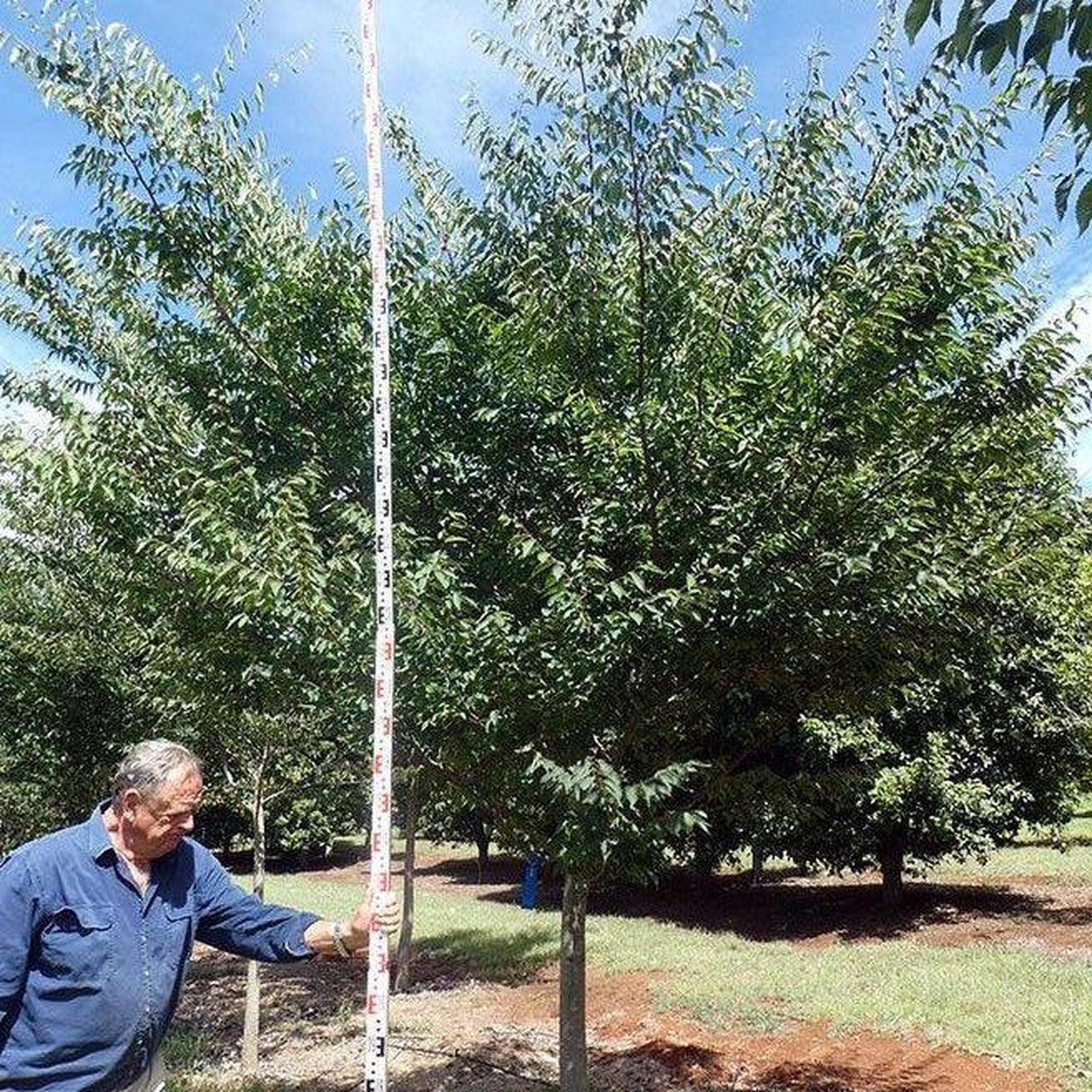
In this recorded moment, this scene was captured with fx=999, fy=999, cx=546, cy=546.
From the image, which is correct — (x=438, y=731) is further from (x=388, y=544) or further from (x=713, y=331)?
(x=713, y=331)

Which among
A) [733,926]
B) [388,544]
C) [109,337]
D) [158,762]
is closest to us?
[158,762]

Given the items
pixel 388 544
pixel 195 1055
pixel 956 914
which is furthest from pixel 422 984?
pixel 388 544

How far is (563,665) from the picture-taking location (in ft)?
16.0

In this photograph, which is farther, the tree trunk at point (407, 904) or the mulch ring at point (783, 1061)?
the tree trunk at point (407, 904)

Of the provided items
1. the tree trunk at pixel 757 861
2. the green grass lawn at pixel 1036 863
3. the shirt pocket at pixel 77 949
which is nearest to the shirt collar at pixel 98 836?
the shirt pocket at pixel 77 949

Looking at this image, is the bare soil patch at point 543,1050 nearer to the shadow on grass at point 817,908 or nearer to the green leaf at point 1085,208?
the shadow on grass at point 817,908

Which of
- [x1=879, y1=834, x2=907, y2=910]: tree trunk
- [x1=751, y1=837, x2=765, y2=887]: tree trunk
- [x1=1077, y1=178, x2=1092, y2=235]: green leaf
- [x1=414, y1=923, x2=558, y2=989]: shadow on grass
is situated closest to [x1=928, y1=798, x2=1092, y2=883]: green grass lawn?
[x1=879, y1=834, x2=907, y2=910]: tree trunk

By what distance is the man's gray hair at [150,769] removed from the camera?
286 centimetres

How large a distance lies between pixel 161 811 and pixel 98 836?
8.1 inches

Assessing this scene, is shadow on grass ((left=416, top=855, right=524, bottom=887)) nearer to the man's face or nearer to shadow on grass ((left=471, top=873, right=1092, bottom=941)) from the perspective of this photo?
shadow on grass ((left=471, top=873, right=1092, bottom=941))

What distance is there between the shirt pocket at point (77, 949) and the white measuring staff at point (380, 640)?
0.76m

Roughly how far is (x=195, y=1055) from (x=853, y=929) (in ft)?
36.4

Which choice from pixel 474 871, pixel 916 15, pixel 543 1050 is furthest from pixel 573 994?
pixel 474 871

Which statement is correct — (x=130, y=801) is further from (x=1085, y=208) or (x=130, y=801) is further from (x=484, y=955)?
(x=484, y=955)
